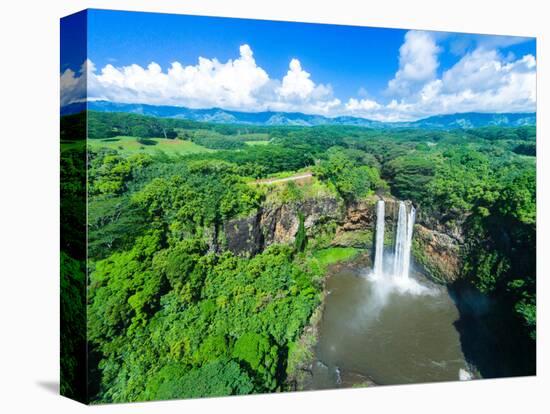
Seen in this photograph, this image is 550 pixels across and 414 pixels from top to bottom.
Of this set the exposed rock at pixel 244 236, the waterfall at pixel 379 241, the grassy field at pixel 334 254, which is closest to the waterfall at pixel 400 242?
the waterfall at pixel 379 241

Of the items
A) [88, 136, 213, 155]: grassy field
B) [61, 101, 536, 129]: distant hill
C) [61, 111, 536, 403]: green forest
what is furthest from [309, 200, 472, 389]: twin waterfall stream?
[88, 136, 213, 155]: grassy field

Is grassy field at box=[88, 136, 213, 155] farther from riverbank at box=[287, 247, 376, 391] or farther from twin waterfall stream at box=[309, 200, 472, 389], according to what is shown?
twin waterfall stream at box=[309, 200, 472, 389]

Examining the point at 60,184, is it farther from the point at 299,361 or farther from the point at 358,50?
the point at 358,50

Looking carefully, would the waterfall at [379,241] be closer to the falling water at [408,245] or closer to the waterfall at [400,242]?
the waterfall at [400,242]

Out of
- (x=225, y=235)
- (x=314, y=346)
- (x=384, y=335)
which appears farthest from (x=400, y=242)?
(x=225, y=235)

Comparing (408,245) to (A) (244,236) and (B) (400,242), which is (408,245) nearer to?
(B) (400,242)
